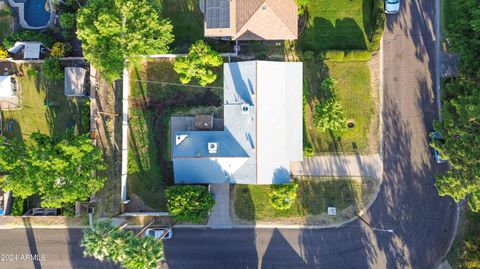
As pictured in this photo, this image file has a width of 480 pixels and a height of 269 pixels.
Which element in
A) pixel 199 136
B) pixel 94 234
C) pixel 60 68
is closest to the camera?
pixel 94 234

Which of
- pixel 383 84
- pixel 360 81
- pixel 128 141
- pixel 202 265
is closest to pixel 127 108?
pixel 128 141

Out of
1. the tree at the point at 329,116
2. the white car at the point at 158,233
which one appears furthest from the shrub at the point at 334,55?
the white car at the point at 158,233

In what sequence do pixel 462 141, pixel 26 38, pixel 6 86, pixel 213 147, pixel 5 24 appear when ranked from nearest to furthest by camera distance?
pixel 462 141, pixel 213 147, pixel 6 86, pixel 26 38, pixel 5 24

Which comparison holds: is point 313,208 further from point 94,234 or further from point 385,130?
point 94,234

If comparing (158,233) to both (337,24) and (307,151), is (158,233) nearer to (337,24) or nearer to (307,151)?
(307,151)

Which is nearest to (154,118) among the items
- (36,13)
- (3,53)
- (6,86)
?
(6,86)
